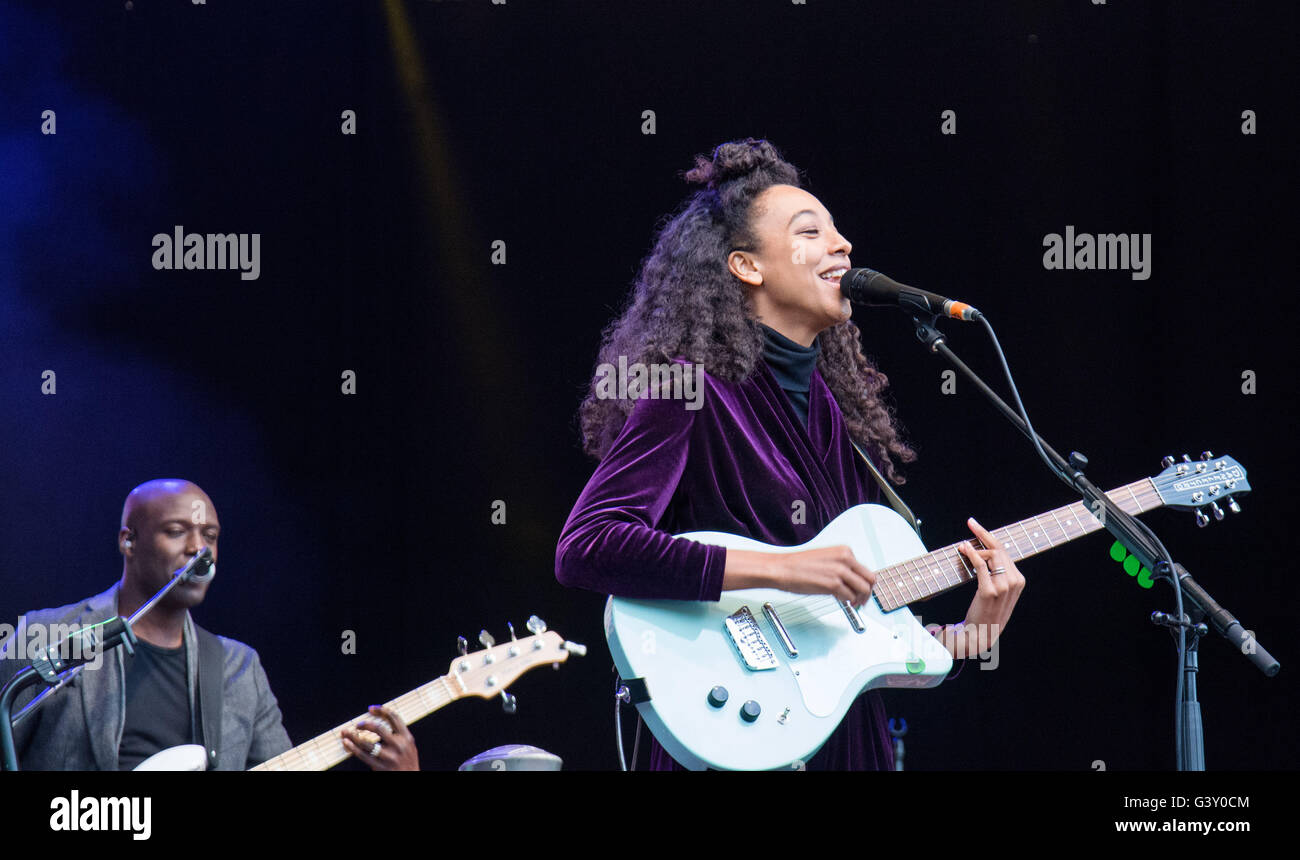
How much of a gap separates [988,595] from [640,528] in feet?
2.85

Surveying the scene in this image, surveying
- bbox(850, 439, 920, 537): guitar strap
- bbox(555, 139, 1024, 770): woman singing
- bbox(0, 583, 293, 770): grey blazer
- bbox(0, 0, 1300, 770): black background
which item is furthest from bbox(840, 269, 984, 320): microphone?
bbox(0, 583, 293, 770): grey blazer

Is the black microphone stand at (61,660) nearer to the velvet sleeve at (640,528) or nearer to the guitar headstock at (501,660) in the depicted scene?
the guitar headstock at (501,660)

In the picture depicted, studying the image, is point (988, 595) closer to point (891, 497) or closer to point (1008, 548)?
point (1008, 548)

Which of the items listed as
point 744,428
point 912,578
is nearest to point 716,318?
point 744,428

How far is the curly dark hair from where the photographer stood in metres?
3.43

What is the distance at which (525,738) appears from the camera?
4.05m

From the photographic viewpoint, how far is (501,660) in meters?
3.33

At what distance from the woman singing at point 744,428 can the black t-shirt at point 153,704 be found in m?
1.23

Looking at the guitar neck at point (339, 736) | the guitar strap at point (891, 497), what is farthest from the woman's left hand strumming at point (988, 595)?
the guitar neck at point (339, 736)

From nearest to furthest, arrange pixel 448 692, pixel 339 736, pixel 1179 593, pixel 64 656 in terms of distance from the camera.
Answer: pixel 1179 593 < pixel 64 656 < pixel 339 736 < pixel 448 692

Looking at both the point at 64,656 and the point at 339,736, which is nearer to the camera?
the point at 64,656

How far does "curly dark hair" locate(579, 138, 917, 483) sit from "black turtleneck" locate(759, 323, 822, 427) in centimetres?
3
